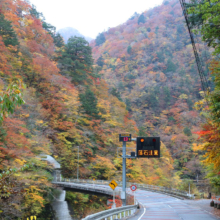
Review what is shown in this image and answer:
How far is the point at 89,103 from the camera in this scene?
156ft

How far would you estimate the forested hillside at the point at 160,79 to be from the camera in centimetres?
6956

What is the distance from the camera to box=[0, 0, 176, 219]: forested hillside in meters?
22.8

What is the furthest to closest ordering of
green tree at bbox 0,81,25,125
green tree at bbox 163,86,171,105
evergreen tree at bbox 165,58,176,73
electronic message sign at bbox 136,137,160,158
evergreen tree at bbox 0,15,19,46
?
1. evergreen tree at bbox 165,58,176,73
2. green tree at bbox 163,86,171,105
3. evergreen tree at bbox 0,15,19,46
4. electronic message sign at bbox 136,137,160,158
5. green tree at bbox 0,81,25,125

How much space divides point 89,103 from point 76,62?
416 inches

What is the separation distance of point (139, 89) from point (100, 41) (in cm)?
6338

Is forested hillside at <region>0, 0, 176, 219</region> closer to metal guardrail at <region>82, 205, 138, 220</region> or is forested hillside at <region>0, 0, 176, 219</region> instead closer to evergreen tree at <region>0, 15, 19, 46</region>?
evergreen tree at <region>0, 15, 19, 46</region>

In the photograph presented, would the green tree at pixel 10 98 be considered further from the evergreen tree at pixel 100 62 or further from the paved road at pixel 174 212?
the evergreen tree at pixel 100 62

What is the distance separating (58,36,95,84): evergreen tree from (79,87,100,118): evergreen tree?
16.3ft

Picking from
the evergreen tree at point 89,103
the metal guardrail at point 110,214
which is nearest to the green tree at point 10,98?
the metal guardrail at point 110,214

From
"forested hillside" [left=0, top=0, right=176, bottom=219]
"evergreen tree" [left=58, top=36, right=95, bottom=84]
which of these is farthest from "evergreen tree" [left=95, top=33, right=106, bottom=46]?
"evergreen tree" [left=58, top=36, right=95, bottom=84]

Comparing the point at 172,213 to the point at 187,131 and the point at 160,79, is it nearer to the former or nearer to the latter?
the point at 187,131

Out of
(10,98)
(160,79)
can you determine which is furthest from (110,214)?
(160,79)

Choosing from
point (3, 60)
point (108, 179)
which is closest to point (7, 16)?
point (3, 60)

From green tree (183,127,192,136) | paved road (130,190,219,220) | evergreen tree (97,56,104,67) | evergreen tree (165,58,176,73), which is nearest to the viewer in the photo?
paved road (130,190,219,220)
